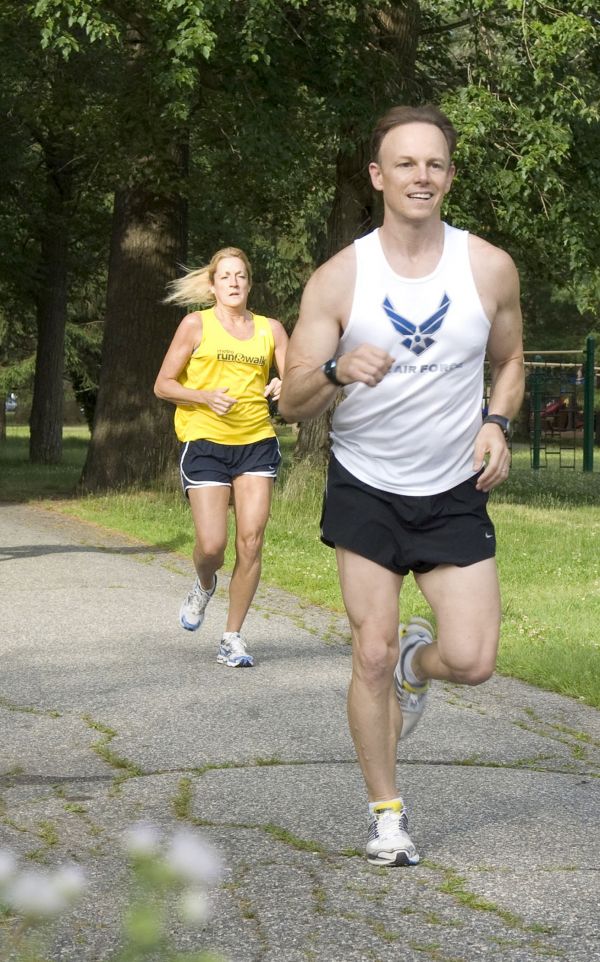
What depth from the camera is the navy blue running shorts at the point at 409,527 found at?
15.3 ft

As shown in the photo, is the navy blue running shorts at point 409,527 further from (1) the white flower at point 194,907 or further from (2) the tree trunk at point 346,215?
(2) the tree trunk at point 346,215

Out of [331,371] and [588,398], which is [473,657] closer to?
[331,371]

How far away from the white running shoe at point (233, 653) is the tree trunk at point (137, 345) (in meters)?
11.9

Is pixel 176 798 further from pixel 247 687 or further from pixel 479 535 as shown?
pixel 247 687

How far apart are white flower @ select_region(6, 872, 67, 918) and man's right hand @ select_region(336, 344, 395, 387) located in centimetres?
151

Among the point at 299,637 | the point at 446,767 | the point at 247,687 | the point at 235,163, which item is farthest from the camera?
the point at 235,163

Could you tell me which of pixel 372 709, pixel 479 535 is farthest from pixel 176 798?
pixel 479 535

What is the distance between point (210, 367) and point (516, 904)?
4.55 meters

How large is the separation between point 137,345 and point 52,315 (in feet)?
38.3

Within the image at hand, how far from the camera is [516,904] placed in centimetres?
419

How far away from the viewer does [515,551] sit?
13.7m

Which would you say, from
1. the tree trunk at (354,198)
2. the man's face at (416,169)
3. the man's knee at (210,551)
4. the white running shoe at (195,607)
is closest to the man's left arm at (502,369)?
the man's face at (416,169)

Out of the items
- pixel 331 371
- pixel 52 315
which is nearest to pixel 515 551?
pixel 331 371

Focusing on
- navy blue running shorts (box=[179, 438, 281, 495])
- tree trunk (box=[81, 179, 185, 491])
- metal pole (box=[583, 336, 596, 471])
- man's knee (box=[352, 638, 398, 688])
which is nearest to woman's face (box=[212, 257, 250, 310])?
navy blue running shorts (box=[179, 438, 281, 495])
